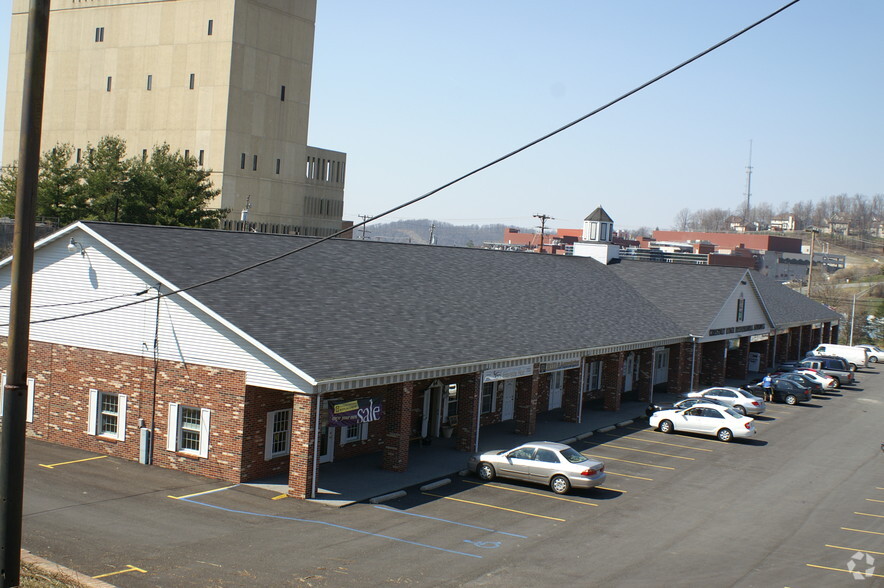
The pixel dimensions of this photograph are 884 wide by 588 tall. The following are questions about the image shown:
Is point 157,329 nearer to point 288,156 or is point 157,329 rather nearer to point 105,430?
point 105,430

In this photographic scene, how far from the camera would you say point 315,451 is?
22.4 m

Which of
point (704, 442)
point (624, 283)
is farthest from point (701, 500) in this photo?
point (624, 283)

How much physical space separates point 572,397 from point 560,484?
1141cm

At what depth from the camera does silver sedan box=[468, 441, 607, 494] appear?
80.0 feet

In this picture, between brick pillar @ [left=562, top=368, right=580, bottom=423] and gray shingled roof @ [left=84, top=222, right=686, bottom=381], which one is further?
brick pillar @ [left=562, top=368, right=580, bottom=423]

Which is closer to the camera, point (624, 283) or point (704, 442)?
point (704, 442)

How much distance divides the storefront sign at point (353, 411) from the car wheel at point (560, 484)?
5418 millimetres

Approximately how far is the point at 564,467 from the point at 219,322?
34.4ft

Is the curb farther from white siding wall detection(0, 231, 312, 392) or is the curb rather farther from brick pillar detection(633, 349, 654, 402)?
brick pillar detection(633, 349, 654, 402)

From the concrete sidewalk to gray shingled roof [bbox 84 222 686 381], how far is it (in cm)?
325

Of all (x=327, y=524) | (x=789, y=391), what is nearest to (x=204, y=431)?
(x=327, y=524)

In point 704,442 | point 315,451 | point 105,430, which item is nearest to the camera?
point 315,451

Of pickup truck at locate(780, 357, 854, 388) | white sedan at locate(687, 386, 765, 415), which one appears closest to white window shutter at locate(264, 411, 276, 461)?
white sedan at locate(687, 386, 765, 415)

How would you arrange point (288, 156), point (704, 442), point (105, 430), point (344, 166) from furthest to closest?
point (344, 166)
point (288, 156)
point (704, 442)
point (105, 430)
